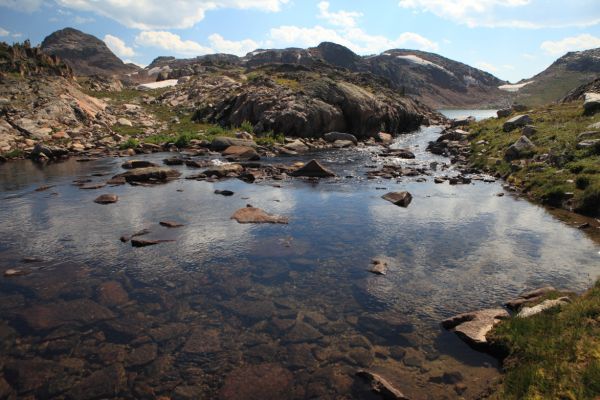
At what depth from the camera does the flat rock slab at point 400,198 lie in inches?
898

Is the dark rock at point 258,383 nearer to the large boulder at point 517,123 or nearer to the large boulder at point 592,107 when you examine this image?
the large boulder at point 592,107

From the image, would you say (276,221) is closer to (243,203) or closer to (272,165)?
(243,203)

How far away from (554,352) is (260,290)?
7692 millimetres

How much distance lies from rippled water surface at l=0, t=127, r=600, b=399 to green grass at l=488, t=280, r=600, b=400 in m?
0.67

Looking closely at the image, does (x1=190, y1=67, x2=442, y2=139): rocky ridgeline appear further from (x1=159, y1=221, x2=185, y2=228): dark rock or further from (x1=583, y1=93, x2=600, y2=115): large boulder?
(x1=159, y1=221, x2=185, y2=228): dark rock

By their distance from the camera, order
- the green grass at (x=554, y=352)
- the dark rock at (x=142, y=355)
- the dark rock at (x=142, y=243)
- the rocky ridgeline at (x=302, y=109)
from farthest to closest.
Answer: the rocky ridgeline at (x=302, y=109) < the dark rock at (x=142, y=243) < the dark rock at (x=142, y=355) < the green grass at (x=554, y=352)

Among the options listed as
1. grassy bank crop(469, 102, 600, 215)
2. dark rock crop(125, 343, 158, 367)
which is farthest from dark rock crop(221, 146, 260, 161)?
dark rock crop(125, 343, 158, 367)

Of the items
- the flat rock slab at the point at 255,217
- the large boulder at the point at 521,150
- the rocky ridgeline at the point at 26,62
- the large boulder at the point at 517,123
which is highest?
the rocky ridgeline at the point at 26,62

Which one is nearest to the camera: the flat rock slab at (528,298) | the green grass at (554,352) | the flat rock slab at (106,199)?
the green grass at (554,352)

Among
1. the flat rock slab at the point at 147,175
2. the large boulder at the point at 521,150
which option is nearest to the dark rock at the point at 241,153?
the flat rock slab at the point at 147,175

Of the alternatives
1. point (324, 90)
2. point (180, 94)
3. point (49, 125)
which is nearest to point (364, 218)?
point (49, 125)

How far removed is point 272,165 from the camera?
119 ft

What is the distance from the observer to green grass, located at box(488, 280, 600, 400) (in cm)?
689

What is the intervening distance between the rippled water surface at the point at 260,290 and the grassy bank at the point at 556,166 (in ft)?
6.84
